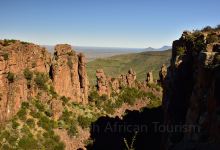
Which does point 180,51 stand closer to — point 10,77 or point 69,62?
point 10,77

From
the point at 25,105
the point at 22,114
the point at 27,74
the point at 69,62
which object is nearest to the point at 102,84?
the point at 69,62

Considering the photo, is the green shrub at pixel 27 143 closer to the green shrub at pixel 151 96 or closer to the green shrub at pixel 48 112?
the green shrub at pixel 48 112

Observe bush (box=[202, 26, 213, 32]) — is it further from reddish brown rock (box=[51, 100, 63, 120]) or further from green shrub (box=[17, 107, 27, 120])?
green shrub (box=[17, 107, 27, 120])

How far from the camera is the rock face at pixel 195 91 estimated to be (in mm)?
33719

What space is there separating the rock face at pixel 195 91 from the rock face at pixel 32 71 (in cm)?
2486

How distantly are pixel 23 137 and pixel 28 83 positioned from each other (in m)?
11.2

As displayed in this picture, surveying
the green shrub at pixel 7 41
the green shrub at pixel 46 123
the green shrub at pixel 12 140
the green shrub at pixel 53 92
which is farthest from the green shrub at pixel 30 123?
the green shrub at pixel 7 41

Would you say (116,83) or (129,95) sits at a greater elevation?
(116,83)

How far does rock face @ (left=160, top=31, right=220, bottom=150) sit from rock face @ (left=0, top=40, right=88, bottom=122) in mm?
24860

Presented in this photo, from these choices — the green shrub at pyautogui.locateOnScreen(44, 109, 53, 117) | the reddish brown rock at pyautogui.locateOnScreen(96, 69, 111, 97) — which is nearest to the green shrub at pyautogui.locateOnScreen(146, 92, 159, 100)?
the reddish brown rock at pyautogui.locateOnScreen(96, 69, 111, 97)

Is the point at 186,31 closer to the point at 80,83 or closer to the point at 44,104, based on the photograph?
the point at 44,104

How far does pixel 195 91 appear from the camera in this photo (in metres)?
38.9

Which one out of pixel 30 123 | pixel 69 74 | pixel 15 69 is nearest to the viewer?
pixel 30 123

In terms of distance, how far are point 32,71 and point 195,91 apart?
1445 inches
